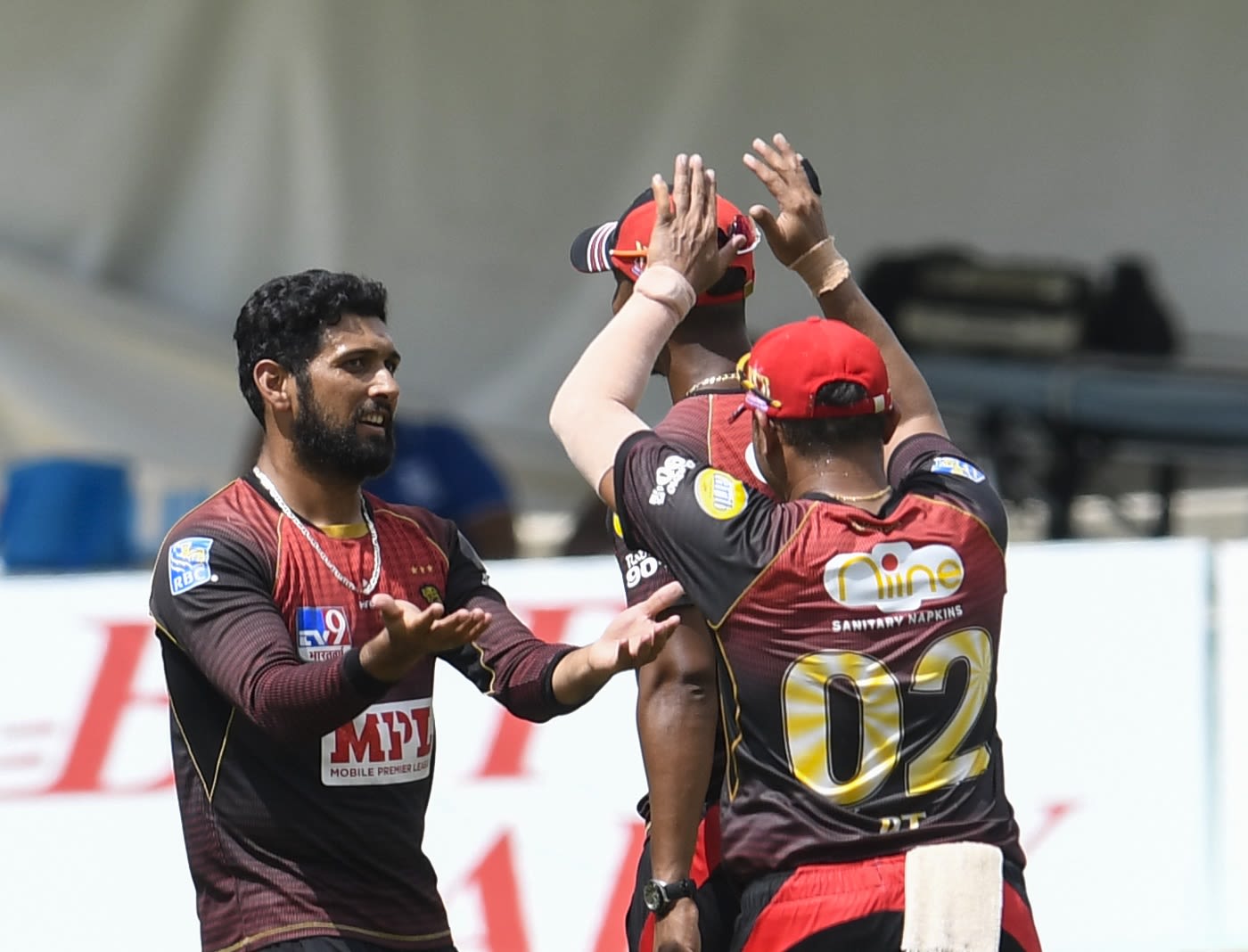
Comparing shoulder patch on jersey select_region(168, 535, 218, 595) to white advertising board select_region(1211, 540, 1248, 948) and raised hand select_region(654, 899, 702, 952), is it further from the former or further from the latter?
white advertising board select_region(1211, 540, 1248, 948)

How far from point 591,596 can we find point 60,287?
3.97m

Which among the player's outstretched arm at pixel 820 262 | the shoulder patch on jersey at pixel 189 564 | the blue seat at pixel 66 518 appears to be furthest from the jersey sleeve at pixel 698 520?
the blue seat at pixel 66 518

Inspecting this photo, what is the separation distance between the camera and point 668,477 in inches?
114

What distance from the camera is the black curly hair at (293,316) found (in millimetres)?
3100

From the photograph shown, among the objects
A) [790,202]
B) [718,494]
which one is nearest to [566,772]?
[790,202]

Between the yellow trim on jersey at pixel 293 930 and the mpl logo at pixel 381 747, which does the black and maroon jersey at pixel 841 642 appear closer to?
the mpl logo at pixel 381 747

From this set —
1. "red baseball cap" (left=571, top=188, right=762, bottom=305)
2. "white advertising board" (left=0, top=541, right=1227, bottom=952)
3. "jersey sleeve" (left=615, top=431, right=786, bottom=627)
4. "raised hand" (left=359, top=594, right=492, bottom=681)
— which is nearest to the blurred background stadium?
"white advertising board" (left=0, top=541, right=1227, bottom=952)

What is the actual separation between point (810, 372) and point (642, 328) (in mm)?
318

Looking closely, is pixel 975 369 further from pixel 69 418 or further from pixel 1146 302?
pixel 69 418

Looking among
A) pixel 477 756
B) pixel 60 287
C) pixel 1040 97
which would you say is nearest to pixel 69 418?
pixel 60 287

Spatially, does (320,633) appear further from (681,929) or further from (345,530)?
(681,929)

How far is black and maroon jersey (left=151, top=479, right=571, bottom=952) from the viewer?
2.96 metres

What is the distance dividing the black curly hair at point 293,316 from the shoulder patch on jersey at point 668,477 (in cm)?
60

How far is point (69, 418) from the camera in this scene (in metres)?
8.55
